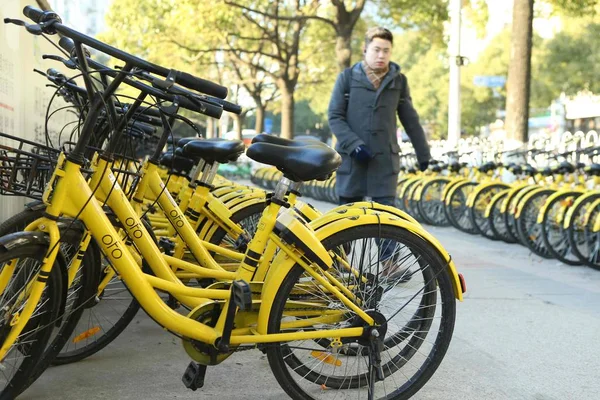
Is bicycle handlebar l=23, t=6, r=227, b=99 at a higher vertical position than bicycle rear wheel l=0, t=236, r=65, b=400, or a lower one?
higher

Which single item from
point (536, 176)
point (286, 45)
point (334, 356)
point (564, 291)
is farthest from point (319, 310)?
point (286, 45)

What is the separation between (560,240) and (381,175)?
2.56m

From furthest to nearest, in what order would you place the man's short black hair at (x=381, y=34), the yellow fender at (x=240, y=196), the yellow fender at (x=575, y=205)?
the yellow fender at (x=575, y=205) → the man's short black hair at (x=381, y=34) → the yellow fender at (x=240, y=196)

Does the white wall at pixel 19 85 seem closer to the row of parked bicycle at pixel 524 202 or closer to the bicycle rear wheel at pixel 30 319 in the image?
the bicycle rear wheel at pixel 30 319

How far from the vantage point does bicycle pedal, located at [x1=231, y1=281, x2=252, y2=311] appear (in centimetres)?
254

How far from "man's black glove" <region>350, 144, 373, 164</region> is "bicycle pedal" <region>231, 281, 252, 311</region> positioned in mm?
2704

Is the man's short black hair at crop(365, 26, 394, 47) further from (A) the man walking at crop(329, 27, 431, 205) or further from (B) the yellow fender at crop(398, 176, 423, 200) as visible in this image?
(B) the yellow fender at crop(398, 176, 423, 200)

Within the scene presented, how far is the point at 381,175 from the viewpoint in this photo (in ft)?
17.5

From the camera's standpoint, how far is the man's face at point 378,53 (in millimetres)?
5090

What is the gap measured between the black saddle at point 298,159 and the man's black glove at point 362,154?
2447 mm

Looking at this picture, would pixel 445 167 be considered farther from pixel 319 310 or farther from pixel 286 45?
pixel 286 45

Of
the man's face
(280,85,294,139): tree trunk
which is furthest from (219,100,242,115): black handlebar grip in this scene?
(280,85,294,139): tree trunk

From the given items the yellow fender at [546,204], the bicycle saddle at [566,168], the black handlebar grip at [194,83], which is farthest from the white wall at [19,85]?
the bicycle saddle at [566,168]

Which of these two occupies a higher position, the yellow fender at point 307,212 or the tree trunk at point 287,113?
the tree trunk at point 287,113
